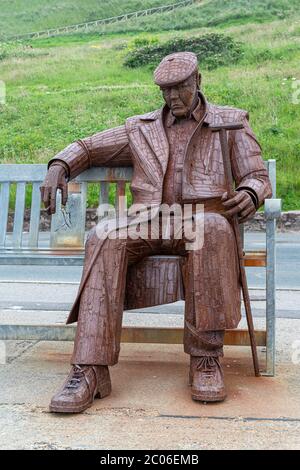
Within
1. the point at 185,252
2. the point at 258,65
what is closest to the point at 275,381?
the point at 185,252

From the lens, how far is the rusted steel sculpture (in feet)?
11.4

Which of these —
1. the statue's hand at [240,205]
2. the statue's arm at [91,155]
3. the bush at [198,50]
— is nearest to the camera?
the statue's hand at [240,205]

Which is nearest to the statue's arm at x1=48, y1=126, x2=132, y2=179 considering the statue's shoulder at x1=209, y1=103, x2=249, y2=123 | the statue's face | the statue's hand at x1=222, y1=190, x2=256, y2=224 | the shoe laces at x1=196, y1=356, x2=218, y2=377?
the statue's face

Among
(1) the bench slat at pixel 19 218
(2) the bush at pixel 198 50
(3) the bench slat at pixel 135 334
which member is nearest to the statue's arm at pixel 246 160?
(3) the bench slat at pixel 135 334

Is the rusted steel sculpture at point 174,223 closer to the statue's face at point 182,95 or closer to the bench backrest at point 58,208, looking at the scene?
the statue's face at point 182,95

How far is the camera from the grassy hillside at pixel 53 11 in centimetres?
4616

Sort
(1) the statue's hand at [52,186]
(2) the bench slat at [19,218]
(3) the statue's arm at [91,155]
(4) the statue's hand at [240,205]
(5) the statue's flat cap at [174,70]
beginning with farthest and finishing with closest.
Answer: (2) the bench slat at [19,218] → (3) the statue's arm at [91,155] → (1) the statue's hand at [52,186] → (5) the statue's flat cap at [174,70] → (4) the statue's hand at [240,205]

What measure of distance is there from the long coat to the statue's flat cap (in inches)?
7.9

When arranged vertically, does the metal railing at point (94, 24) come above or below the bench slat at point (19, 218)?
above

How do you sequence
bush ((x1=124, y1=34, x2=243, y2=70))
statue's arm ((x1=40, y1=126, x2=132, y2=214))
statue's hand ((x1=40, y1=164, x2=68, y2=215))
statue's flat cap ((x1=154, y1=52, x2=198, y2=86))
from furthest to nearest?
Answer: bush ((x1=124, y1=34, x2=243, y2=70)) → statue's arm ((x1=40, y1=126, x2=132, y2=214)) → statue's hand ((x1=40, y1=164, x2=68, y2=215)) → statue's flat cap ((x1=154, y1=52, x2=198, y2=86))

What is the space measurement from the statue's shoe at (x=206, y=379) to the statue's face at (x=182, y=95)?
1269 mm

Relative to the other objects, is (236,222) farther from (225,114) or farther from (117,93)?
(117,93)

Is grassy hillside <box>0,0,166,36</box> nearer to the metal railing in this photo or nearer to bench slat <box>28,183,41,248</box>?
the metal railing

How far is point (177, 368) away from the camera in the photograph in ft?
13.5
